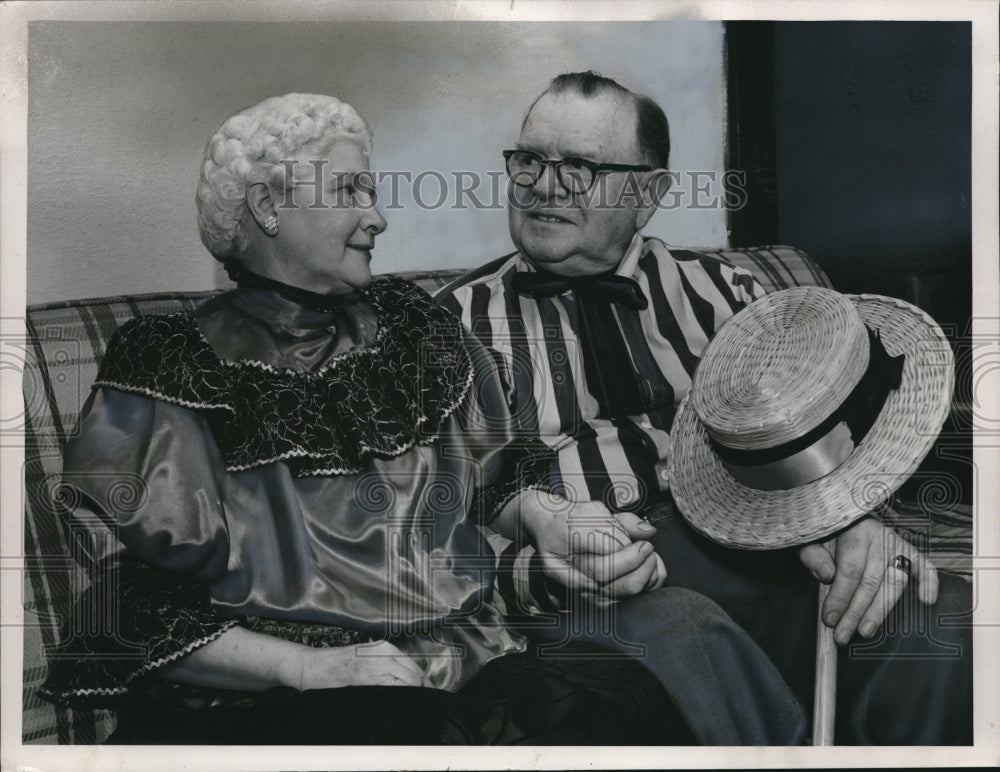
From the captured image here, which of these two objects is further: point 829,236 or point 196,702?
point 829,236

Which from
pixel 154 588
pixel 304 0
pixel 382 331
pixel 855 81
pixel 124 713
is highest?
pixel 304 0

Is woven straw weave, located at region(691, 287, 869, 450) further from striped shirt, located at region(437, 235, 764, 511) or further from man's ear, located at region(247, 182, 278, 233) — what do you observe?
man's ear, located at region(247, 182, 278, 233)

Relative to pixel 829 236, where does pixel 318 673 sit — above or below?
below

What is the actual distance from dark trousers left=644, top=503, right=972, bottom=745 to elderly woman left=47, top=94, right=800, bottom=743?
0.55 feet

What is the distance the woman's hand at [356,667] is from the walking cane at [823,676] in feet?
4.05

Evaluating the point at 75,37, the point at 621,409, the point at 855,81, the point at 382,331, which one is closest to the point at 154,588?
the point at 382,331

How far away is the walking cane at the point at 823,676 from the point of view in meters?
3.50

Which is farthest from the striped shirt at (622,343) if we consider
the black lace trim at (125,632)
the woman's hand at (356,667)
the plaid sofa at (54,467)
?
the black lace trim at (125,632)

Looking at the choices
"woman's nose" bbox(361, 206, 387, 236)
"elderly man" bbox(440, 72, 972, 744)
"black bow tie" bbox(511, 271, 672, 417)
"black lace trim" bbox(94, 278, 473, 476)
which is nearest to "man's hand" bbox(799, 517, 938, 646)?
"elderly man" bbox(440, 72, 972, 744)

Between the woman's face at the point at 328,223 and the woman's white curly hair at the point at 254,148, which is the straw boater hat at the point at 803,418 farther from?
the woman's white curly hair at the point at 254,148

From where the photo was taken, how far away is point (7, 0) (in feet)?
11.7

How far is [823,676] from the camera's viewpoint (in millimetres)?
3502

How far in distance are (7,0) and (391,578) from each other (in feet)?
7.14

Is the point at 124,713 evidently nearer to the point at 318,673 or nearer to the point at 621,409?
the point at 318,673
